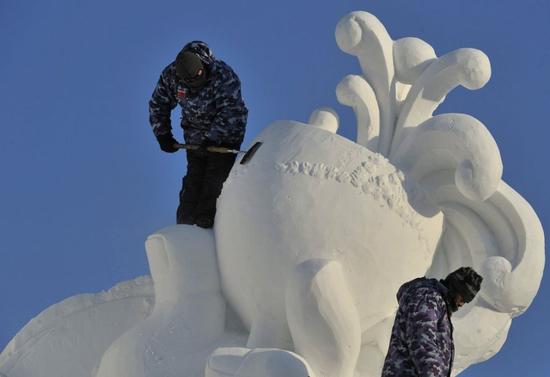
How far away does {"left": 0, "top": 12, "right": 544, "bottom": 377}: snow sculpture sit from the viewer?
7.45 metres

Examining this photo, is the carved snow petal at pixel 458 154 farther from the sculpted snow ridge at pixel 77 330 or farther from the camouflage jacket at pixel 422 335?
the sculpted snow ridge at pixel 77 330

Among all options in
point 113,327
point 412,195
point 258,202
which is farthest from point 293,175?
point 113,327

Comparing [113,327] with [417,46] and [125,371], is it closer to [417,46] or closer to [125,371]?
[125,371]

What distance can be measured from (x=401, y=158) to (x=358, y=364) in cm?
142

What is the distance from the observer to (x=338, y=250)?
7.52 metres

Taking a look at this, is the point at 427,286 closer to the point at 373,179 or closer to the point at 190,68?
the point at 373,179

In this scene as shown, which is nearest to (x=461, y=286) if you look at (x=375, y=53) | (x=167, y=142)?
(x=375, y=53)

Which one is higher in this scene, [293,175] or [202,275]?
[293,175]

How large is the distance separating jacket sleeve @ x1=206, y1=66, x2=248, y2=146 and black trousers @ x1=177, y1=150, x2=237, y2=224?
127 millimetres

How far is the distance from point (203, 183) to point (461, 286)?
3.09 metres

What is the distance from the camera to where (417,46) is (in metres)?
8.68

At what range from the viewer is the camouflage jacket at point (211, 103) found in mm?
8188

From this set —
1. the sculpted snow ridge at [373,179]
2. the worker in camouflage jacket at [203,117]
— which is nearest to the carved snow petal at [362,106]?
the sculpted snow ridge at [373,179]

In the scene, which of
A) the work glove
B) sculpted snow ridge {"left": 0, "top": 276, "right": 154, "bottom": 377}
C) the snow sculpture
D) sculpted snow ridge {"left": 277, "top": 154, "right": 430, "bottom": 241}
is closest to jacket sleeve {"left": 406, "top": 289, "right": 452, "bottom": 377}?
the snow sculpture
